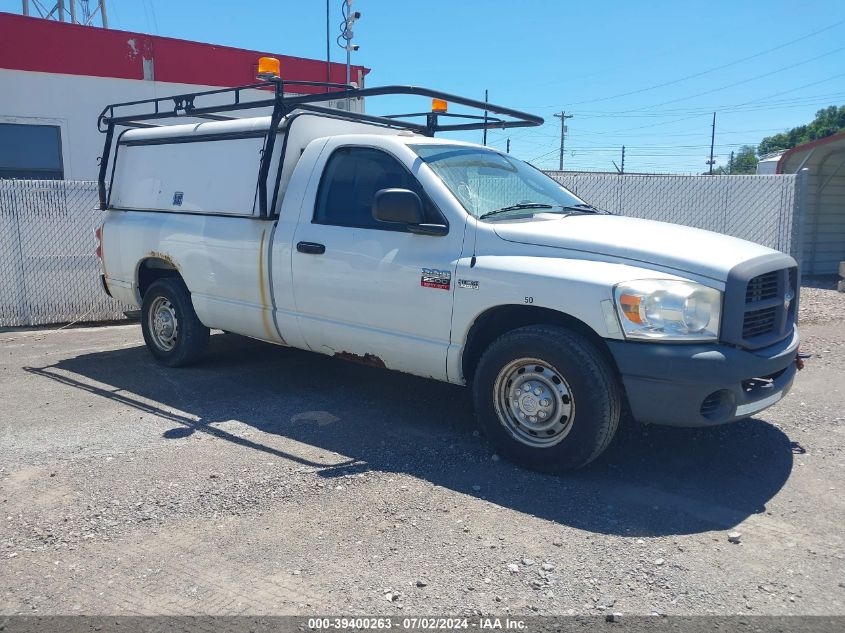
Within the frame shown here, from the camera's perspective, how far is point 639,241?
4379 mm

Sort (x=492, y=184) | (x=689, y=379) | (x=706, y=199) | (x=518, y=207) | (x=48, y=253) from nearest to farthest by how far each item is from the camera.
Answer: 1. (x=689, y=379)
2. (x=518, y=207)
3. (x=492, y=184)
4. (x=48, y=253)
5. (x=706, y=199)

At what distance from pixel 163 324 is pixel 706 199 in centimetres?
838

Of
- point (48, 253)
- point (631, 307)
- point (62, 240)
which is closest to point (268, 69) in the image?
point (631, 307)

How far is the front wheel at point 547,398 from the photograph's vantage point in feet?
13.9

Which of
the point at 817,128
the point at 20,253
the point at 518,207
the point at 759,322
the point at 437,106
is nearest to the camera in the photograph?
the point at 759,322

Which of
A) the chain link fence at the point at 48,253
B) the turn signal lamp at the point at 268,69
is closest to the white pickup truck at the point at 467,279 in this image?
the turn signal lamp at the point at 268,69

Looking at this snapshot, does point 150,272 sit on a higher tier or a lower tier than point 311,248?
lower

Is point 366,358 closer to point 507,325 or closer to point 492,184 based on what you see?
point 507,325

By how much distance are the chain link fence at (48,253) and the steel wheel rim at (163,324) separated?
3.20 metres

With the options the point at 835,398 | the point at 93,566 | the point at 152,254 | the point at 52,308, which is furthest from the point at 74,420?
the point at 835,398

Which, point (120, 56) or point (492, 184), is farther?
point (120, 56)

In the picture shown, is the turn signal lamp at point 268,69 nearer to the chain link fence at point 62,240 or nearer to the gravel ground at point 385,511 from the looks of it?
the gravel ground at point 385,511

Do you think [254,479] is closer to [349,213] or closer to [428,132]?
[349,213]

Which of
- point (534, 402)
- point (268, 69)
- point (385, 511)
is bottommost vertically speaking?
point (385, 511)
